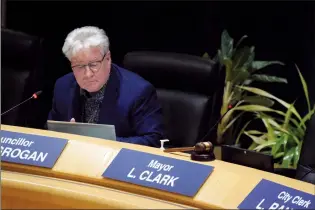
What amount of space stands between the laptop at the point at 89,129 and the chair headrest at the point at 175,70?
0.79 metres

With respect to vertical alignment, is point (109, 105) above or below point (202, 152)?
below

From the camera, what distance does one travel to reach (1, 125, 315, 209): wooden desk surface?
149 cm

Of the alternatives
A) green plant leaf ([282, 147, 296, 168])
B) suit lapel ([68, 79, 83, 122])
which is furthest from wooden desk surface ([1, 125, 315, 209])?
green plant leaf ([282, 147, 296, 168])

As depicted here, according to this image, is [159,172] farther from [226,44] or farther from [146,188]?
[226,44]

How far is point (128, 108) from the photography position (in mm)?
2533

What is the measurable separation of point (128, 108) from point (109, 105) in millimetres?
77

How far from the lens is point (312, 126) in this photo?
2.38m

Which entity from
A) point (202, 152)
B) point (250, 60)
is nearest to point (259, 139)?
point (250, 60)

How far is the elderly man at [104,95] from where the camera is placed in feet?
8.06

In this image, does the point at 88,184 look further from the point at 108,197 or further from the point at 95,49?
the point at 95,49

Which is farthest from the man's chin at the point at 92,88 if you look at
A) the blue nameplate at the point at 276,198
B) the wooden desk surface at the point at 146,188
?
the blue nameplate at the point at 276,198

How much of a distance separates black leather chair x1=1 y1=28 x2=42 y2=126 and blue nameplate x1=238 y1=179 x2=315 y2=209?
1770 mm


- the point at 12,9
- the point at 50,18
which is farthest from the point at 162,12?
the point at 12,9

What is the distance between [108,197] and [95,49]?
40.5 inches
